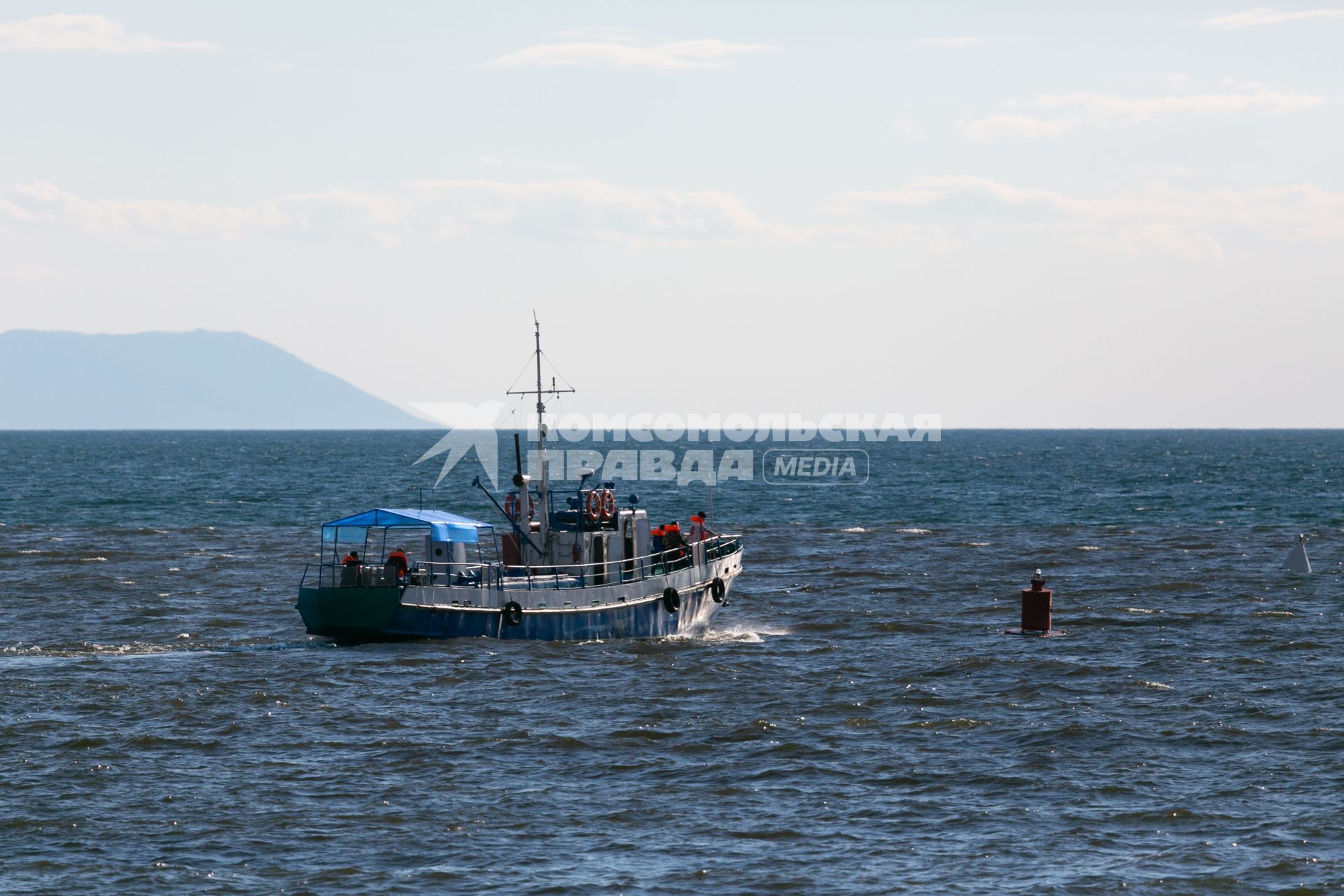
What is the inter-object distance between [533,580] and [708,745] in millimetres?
13994

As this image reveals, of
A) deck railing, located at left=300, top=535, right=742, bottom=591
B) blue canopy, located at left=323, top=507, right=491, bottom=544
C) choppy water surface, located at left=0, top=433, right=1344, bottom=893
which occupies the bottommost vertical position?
choppy water surface, located at left=0, top=433, right=1344, bottom=893

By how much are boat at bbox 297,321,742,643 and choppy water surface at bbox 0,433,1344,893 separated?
31.4 inches

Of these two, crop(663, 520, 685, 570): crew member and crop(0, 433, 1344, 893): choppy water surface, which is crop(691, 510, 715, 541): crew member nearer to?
crop(663, 520, 685, 570): crew member

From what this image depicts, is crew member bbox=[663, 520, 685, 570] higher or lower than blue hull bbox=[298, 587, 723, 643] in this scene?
higher

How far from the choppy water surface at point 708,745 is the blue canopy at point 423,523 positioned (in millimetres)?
→ 3219

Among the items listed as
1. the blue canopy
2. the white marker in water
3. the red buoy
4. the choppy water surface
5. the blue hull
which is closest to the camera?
the choppy water surface

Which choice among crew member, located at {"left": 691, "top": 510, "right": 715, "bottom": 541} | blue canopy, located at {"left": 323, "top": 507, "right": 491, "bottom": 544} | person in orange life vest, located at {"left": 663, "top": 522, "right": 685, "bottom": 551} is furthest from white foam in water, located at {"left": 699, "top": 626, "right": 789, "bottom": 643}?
blue canopy, located at {"left": 323, "top": 507, "right": 491, "bottom": 544}

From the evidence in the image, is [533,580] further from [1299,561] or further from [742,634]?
[1299,561]

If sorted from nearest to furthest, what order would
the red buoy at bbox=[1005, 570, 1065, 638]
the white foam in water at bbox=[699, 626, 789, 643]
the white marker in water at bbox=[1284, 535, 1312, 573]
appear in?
1. the red buoy at bbox=[1005, 570, 1065, 638]
2. the white foam in water at bbox=[699, 626, 789, 643]
3. the white marker in water at bbox=[1284, 535, 1312, 573]

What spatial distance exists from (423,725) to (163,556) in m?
41.6

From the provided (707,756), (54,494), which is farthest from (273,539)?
(707,756)

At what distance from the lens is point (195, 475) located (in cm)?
15262

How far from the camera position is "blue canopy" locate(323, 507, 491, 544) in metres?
39.9

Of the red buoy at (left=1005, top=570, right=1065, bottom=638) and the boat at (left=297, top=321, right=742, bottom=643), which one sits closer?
the boat at (left=297, top=321, right=742, bottom=643)
